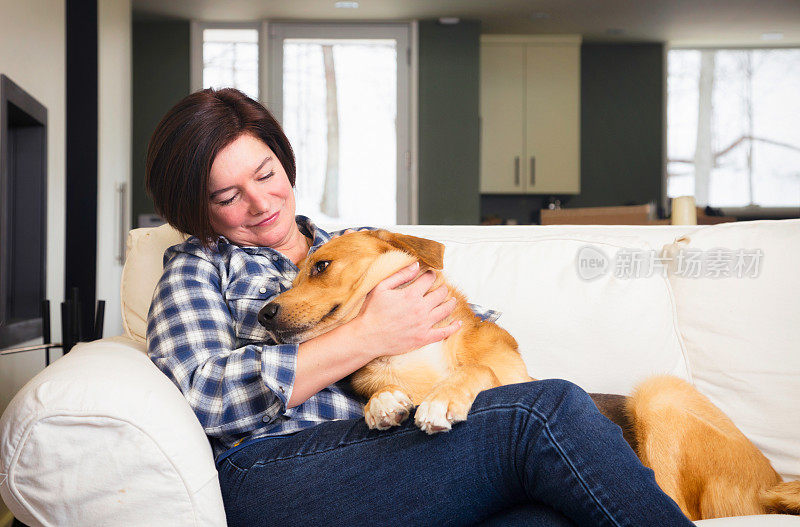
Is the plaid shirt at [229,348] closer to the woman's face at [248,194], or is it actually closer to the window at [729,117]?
the woman's face at [248,194]

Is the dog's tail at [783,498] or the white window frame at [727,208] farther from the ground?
the white window frame at [727,208]

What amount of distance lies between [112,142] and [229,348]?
3.61 metres

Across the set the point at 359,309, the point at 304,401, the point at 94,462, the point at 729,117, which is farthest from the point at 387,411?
the point at 729,117

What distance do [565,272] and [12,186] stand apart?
2.84m

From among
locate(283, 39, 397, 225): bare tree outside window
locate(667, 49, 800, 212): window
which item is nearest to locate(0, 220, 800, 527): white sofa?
locate(283, 39, 397, 225): bare tree outside window

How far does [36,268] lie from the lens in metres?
3.31

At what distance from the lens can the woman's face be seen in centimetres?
140

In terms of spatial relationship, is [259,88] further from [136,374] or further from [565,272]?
[136,374]

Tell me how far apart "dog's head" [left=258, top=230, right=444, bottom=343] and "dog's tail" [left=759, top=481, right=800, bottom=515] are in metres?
0.79

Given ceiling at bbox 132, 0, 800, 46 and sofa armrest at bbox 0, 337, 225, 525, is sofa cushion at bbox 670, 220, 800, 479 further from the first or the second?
ceiling at bbox 132, 0, 800, 46

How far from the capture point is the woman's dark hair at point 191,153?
137cm

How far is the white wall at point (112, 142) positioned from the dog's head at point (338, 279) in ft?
9.82

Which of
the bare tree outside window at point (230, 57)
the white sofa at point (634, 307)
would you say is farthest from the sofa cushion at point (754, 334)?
the bare tree outside window at point (230, 57)

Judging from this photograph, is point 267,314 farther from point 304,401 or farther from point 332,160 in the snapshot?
point 332,160
